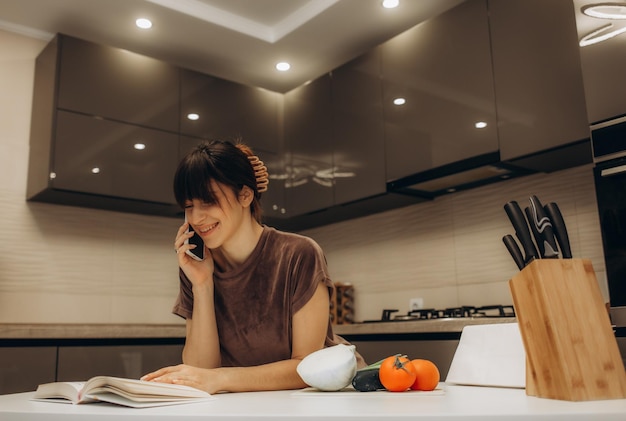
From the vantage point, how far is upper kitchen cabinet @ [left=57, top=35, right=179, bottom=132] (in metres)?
3.22

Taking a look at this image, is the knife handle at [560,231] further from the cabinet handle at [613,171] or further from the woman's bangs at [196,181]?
the cabinet handle at [613,171]

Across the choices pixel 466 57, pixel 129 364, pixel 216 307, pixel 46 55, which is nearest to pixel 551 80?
pixel 466 57

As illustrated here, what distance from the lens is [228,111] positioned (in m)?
3.78

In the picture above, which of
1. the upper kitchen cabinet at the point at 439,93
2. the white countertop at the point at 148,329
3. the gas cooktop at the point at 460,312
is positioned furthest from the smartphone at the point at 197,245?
the upper kitchen cabinet at the point at 439,93

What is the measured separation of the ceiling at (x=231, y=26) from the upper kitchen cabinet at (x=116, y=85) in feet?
0.44

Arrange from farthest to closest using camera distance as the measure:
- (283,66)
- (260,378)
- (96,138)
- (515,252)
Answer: (283,66)
(96,138)
(260,378)
(515,252)

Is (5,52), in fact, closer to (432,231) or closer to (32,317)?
(32,317)

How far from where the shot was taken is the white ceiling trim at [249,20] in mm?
3188

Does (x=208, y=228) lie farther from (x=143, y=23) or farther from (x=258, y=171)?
(x=143, y=23)

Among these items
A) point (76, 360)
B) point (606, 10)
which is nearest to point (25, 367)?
point (76, 360)

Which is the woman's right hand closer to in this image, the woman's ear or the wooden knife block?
the woman's ear

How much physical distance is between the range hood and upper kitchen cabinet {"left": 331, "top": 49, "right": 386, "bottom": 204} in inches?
6.6

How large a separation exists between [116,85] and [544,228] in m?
2.93

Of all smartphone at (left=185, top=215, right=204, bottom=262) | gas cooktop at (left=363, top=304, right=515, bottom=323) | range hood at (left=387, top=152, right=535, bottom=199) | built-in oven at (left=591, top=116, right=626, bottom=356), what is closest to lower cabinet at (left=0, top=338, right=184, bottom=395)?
gas cooktop at (left=363, top=304, right=515, bottom=323)
